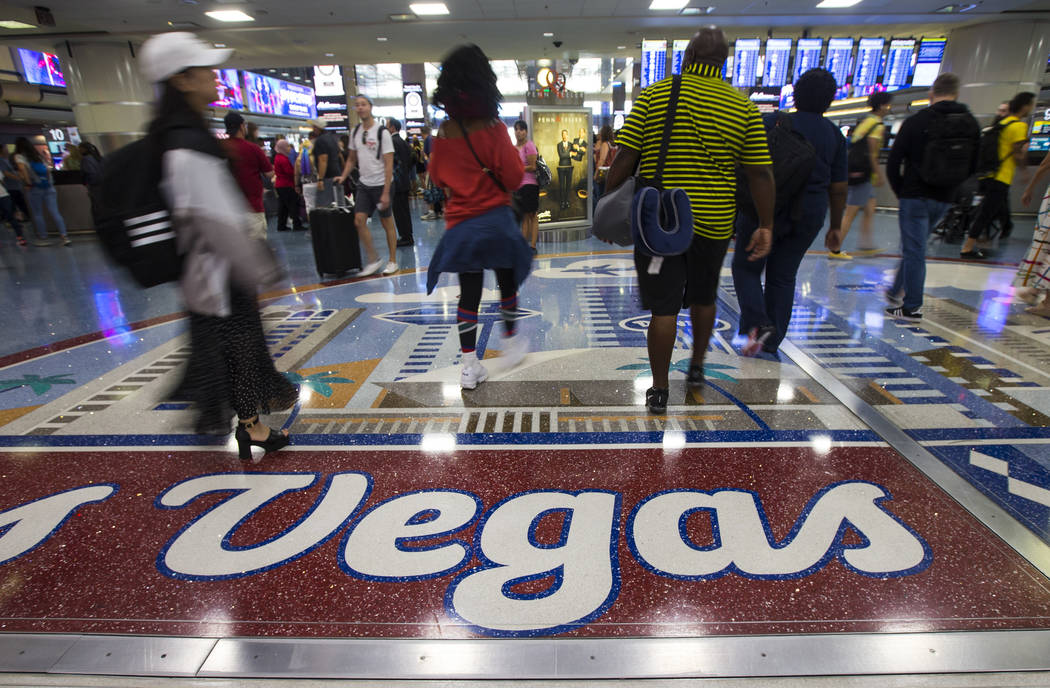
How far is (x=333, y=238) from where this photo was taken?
19.0ft

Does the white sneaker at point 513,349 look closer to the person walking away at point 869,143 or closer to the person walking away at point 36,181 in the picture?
the person walking away at point 869,143

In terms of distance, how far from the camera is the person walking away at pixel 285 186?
30.9 feet

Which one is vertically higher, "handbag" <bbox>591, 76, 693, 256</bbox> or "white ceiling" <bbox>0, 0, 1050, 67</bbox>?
"white ceiling" <bbox>0, 0, 1050, 67</bbox>

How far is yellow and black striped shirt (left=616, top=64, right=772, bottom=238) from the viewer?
7.36 feet

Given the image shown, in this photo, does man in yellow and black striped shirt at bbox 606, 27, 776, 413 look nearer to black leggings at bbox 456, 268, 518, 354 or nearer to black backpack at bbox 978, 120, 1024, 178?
black leggings at bbox 456, 268, 518, 354

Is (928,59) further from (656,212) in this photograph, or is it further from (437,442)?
(437,442)

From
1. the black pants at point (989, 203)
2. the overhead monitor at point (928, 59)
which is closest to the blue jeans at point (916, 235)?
the black pants at point (989, 203)

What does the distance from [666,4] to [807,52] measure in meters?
2.83

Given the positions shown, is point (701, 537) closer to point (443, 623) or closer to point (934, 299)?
point (443, 623)

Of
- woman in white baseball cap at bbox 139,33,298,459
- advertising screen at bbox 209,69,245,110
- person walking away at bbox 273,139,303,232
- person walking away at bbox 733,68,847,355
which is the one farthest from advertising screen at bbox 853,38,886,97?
advertising screen at bbox 209,69,245,110

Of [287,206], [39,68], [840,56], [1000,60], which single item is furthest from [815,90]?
[39,68]

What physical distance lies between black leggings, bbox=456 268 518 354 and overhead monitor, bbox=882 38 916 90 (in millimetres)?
10840

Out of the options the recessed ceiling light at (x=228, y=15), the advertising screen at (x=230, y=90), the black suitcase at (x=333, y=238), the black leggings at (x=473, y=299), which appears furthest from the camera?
the advertising screen at (x=230, y=90)

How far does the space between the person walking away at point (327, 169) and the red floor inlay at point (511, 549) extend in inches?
201
